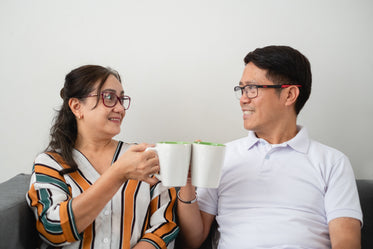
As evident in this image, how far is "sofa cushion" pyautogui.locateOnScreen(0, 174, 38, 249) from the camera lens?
42.4 inches

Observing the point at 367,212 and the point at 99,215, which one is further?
the point at 367,212

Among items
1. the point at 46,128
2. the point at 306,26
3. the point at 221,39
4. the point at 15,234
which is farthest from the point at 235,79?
the point at 15,234

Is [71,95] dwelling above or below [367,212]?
above

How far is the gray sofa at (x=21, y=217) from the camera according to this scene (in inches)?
42.6

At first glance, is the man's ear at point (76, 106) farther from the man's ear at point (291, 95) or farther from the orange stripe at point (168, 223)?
the man's ear at point (291, 95)

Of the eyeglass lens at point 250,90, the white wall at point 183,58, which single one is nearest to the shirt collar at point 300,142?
the eyeglass lens at point 250,90

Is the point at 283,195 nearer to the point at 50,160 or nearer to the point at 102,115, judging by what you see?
the point at 102,115

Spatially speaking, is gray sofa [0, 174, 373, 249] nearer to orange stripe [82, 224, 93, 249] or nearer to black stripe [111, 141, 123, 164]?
orange stripe [82, 224, 93, 249]

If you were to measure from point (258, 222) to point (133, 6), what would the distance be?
53.1 inches

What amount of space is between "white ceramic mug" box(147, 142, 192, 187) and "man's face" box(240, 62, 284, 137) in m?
0.46

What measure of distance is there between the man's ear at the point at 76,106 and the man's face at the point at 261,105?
2.41 feet

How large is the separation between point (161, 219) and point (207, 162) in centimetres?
45

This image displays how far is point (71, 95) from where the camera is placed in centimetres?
134

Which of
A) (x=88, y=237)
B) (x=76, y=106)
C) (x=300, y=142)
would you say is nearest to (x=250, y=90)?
(x=300, y=142)
